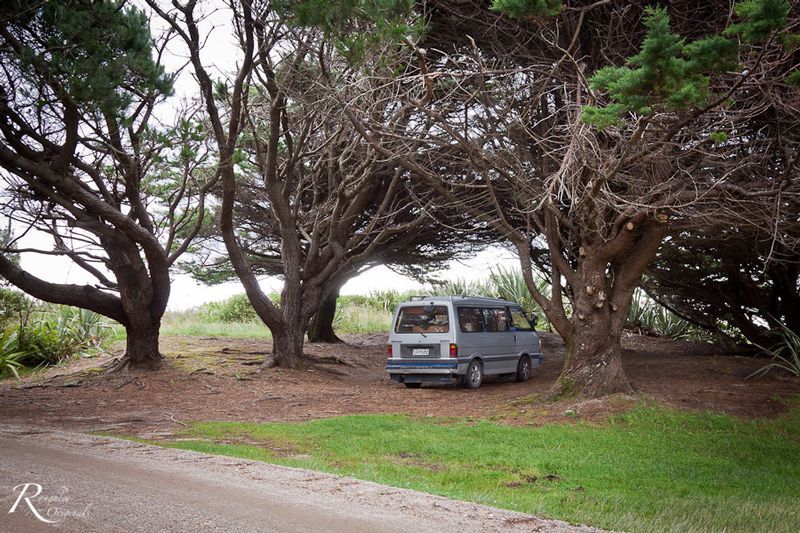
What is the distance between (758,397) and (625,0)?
6.96m

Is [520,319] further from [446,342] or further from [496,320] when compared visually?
[446,342]

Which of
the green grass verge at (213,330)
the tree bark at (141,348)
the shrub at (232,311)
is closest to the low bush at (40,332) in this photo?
the green grass verge at (213,330)

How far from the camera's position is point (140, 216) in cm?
1719

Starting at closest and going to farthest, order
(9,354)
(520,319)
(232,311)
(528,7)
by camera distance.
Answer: (528,7) → (520,319) → (9,354) → (232,311)

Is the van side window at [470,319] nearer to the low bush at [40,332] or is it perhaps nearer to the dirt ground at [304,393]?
the dirt ground at [304,393]

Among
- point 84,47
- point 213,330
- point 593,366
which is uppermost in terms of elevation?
point 84,47

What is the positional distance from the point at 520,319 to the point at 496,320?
1.36 m

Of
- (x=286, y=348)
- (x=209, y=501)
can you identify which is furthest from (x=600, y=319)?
(x=209, y=501)

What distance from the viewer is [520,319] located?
18.8 metres

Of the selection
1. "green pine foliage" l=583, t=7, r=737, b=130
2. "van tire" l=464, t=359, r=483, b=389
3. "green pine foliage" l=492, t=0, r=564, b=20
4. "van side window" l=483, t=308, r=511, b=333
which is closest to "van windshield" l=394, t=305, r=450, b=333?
"van tire" l=464, t=359, r=483, b=389

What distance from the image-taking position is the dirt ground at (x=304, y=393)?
485 inches

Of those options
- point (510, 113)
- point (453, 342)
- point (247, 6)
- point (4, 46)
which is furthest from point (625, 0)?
point (4, 46)

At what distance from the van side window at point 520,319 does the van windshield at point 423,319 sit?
2.97m

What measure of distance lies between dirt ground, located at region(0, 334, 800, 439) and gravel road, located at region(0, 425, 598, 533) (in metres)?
3.07
